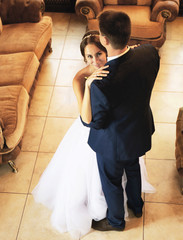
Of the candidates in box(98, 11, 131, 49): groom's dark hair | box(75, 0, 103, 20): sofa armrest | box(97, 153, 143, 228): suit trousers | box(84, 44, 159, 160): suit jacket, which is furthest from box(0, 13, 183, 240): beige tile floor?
box(98, 11, 131, 49): groom's dark hair

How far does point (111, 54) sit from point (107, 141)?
586 millimetres

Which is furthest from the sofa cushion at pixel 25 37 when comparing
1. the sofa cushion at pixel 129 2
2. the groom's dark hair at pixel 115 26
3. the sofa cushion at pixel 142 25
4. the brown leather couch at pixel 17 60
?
the groom's dark hair at pixel 115 26

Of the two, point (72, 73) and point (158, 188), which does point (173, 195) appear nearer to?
point (158, 188)

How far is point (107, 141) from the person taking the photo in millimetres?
1907

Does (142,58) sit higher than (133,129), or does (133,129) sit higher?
(142,58)

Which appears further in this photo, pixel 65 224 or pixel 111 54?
pixel 65 224

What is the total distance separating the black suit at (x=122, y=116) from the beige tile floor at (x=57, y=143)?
517 mm

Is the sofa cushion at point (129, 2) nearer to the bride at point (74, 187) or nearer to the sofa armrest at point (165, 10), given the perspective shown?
→ the sofa armrest at point (165, 10)

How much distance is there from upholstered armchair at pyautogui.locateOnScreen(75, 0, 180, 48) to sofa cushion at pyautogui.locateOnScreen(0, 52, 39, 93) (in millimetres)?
946

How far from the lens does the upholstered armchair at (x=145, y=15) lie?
3709 mm

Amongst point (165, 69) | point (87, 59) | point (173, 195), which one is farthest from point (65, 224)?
point (165, 69)

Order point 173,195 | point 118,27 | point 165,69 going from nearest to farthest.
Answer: point 118,27 < point 173,195 < point 165,69

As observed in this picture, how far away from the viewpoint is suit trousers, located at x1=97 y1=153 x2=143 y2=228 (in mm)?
2094

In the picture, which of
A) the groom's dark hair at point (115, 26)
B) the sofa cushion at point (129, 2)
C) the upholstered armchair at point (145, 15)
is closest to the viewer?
the groom's dark hair at point (115, 26)
